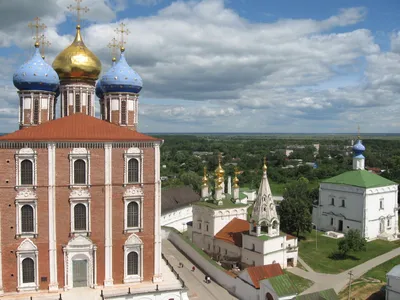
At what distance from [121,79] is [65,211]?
805cm

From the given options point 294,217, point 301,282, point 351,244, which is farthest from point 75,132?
point 351,244

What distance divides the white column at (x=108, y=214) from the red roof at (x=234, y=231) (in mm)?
9270

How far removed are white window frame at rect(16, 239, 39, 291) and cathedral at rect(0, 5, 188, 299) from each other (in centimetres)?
4

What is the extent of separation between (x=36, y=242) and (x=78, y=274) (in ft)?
7.58

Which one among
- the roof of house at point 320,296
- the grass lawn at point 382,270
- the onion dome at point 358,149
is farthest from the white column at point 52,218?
the onion dome at point 358,149

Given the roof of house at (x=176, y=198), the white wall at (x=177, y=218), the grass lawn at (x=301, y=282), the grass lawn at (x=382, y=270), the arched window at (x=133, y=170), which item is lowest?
the grass lawn at (x=382, y=270)

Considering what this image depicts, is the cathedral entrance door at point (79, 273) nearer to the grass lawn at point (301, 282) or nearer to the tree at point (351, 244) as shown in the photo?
the grass lawn at point (301, 282)

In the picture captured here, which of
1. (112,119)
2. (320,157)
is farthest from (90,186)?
(320,157)

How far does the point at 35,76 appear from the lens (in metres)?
21.3

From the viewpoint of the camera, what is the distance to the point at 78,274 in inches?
741

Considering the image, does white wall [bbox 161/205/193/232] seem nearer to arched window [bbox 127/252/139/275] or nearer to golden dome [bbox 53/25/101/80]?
arched window [bbox 127/252/139/275]

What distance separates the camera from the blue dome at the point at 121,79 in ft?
75.7

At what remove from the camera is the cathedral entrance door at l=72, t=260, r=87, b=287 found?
61.6 feet

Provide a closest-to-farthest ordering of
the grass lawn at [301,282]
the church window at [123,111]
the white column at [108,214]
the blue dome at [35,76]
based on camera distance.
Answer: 1. the white column at [108,214]
2. the blue dome at [35,76]
3. the grass lawn at [301,282]
4. the church window at [123,111]
